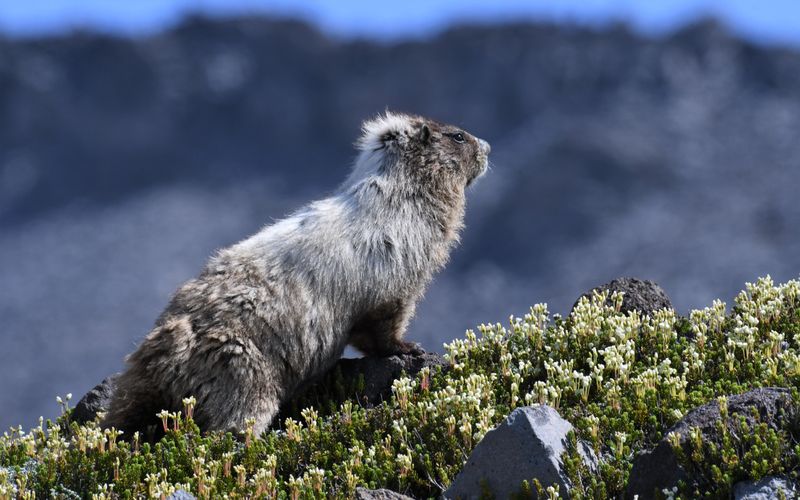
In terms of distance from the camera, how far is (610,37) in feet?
253

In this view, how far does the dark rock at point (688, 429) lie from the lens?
25.0 ft

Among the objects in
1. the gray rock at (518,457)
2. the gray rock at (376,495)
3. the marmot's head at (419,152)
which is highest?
the marmot's head at (419,152)

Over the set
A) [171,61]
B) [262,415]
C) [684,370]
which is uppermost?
[171,61]

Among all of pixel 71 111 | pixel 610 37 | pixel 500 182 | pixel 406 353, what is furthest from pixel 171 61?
pixel 406 353

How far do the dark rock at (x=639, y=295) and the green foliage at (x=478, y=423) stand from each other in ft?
2.42

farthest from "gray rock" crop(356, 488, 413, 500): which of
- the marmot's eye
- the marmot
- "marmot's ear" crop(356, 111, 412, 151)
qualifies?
the marmot's eye

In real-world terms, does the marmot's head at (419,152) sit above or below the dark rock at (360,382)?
above

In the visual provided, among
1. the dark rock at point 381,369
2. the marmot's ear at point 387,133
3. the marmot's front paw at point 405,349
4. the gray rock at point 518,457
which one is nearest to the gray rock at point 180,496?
the gray rock at point 518,457

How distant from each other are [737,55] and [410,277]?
6923 cm

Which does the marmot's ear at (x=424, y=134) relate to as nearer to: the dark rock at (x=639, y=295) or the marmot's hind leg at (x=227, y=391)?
the dark rock at (x=639, y=295)

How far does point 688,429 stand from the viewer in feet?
25.4

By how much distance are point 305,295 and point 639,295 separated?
4.26 meters

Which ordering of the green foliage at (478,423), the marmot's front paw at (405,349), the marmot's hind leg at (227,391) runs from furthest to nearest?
the marmot's front paw at (405,349), the marmot's hind leg at (227,391), the green foliage at (478,423)

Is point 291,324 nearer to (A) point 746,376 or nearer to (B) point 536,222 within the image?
(A) point 746,376
